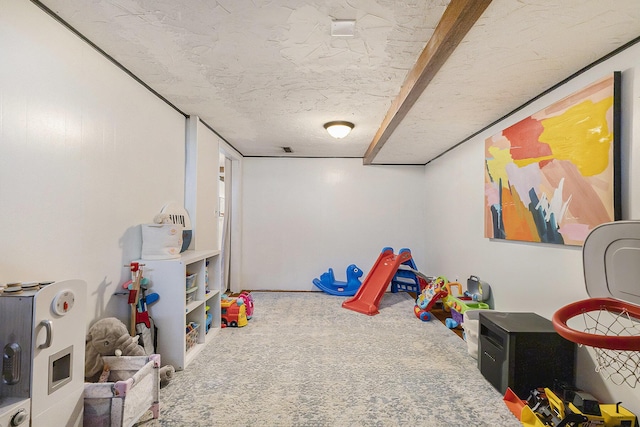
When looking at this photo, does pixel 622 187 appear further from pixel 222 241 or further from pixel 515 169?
pixel 222 241

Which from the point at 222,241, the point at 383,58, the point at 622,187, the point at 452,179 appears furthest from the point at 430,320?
the point at 222,241

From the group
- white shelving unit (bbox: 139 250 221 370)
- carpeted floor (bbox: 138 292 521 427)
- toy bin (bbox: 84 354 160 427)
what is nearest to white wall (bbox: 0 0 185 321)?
white shelving unit (bbox: 139 250 221 370)

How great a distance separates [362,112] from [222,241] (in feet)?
9.91

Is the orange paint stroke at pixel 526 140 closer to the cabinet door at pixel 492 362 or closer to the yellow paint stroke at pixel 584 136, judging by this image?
the yellow paint stroke at pixel 584 136

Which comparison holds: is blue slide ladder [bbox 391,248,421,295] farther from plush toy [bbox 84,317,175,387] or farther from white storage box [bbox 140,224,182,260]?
plush toy [bbox 84,317,175,387]

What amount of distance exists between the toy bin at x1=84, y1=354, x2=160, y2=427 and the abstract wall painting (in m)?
2.73

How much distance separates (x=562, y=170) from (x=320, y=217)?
3.34 meters

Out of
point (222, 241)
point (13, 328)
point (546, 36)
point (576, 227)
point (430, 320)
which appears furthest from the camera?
point (222, 241)

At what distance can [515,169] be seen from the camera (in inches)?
98.7

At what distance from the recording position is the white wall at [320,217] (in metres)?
Result: 4.86

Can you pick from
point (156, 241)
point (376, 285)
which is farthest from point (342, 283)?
point (156, 241)

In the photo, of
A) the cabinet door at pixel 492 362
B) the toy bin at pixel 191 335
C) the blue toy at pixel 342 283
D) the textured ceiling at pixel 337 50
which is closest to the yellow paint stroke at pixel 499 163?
the textured ceiling at pixel 337 50

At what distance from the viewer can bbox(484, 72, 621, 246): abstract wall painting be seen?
168 centimetres

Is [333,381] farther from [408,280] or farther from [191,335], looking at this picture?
[408,280]
